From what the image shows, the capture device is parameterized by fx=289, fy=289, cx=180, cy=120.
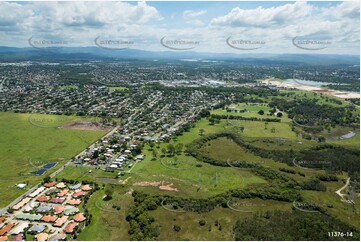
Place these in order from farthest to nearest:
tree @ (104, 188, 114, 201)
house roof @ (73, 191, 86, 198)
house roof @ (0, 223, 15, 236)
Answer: house roof @ (73, 191, 86, 198), tree @ (104, 188, 114, 201), house roof @ (0, 223, 15, 236)

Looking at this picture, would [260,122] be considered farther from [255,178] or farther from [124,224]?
[124,224]

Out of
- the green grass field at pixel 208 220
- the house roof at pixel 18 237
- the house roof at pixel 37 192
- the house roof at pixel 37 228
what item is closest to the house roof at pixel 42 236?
the house roof at pixel 37 228

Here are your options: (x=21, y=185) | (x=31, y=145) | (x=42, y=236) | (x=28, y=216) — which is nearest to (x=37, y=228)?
(x=42, y=236)

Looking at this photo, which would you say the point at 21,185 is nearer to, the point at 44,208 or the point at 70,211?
the point at 44,208

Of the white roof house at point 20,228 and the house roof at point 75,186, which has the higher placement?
the house roof at point 75,186

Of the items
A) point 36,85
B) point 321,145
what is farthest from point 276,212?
point 36,85

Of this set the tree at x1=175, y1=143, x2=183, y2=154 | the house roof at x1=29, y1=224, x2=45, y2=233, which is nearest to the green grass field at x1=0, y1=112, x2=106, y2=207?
the house roof at x1=29, y1=224, x2=45, y2=233

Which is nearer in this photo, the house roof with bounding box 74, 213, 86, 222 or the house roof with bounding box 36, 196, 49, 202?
the house roof with bounding box 74, 213, 86, 222

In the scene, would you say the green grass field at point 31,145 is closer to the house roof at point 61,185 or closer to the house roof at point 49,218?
the house roof at point 61,185

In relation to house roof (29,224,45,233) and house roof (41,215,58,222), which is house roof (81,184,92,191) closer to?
house roof (41,215,58,222)
